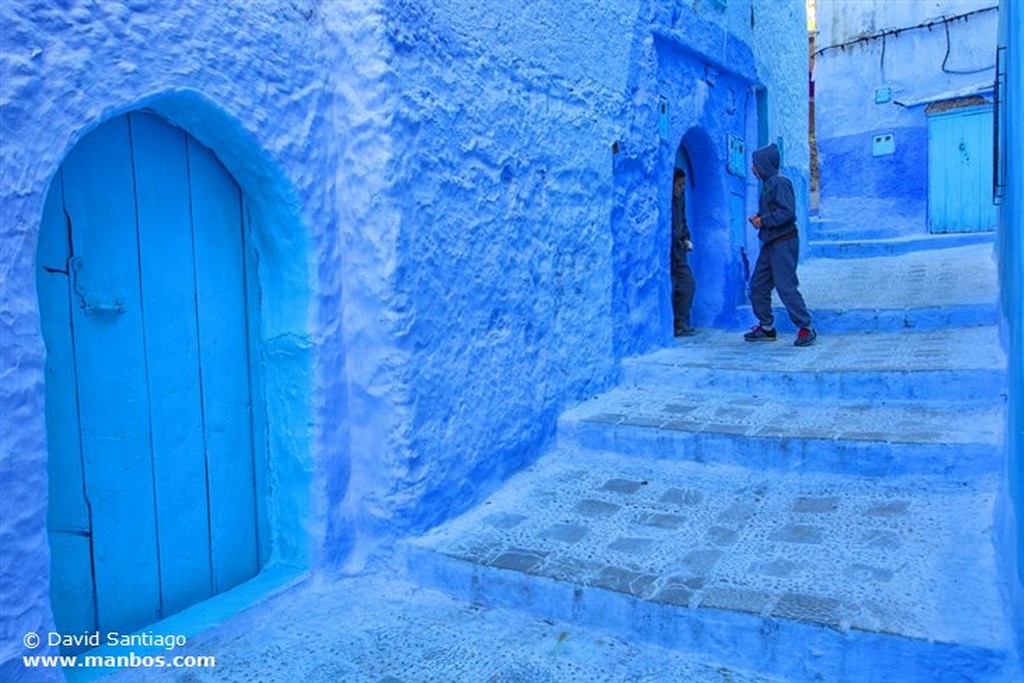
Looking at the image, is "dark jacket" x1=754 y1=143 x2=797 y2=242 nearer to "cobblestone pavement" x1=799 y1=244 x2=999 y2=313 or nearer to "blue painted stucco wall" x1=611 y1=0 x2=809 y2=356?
"blue painted stucco wall" x1=611 y1=0 x2=809 y2=356

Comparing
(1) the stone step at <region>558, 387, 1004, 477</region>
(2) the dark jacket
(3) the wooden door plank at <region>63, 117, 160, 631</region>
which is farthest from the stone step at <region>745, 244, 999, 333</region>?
(3) the wooden door plank at <region>63, 117, 160, 631</region>

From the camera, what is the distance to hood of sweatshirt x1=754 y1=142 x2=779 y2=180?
562 centimetres

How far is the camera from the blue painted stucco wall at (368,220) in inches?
80.9

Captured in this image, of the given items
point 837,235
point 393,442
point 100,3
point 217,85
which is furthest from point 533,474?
point 837,235

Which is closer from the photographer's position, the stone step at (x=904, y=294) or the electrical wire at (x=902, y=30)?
the stone step at (x=904, y=294)

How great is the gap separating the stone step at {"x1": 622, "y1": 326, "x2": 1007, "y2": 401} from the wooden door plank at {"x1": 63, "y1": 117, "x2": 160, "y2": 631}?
123 inches

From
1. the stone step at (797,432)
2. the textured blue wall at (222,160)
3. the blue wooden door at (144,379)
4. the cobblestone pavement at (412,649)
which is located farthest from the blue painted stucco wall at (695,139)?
the blue wooden door at (144,379)

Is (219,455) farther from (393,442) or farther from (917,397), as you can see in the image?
(917,397)

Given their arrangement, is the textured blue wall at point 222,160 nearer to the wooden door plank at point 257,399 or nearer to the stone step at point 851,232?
the wooden door plank at point 257,399

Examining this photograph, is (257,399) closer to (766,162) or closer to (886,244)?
(766,162)

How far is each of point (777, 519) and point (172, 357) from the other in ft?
7.76

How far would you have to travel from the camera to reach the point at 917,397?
4.14 m

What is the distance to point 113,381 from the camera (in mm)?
2486

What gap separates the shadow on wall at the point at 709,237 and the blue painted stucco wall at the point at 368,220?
2246mm
